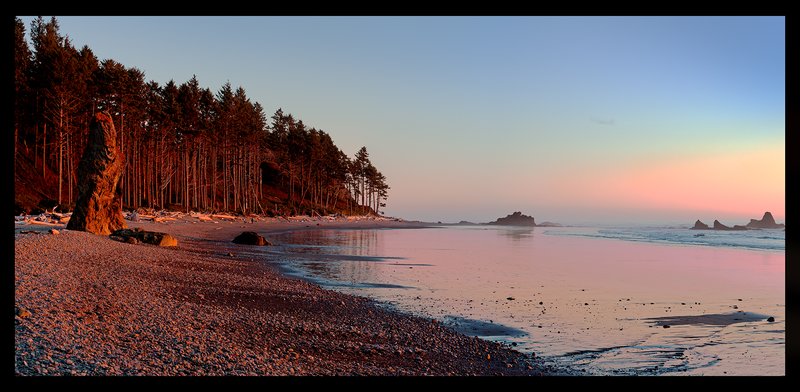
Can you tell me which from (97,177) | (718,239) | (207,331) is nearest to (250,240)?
(97,177)

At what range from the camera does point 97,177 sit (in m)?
21.4

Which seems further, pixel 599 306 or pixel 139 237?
pixel 139 237

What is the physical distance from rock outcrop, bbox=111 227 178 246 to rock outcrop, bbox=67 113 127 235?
1.31 meters

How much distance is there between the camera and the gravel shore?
617 centimetres

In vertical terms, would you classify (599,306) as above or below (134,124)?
below

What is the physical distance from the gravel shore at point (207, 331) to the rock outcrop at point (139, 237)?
723cm

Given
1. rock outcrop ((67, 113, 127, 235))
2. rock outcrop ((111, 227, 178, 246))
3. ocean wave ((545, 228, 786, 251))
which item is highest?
rock outcrop ((67, 113, 127, 235))

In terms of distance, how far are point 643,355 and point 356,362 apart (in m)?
4.60

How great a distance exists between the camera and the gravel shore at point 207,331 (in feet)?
20.2

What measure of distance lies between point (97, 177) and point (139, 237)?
308 centimetres

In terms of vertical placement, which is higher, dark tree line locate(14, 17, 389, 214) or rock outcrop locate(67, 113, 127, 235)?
dark tree line locate(14, 17, 389, 214)

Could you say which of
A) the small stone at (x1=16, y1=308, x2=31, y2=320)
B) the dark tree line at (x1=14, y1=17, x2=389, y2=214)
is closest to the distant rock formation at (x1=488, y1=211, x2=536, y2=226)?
the dark tree line at (x1=14, y1=17, x2=389, y2=214)

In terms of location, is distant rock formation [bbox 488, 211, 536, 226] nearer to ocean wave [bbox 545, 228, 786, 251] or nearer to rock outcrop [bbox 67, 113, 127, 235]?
ocean wave [bbox 545, 228, 786, 251]

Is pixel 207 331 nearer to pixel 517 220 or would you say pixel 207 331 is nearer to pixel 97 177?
pixel 97 177
